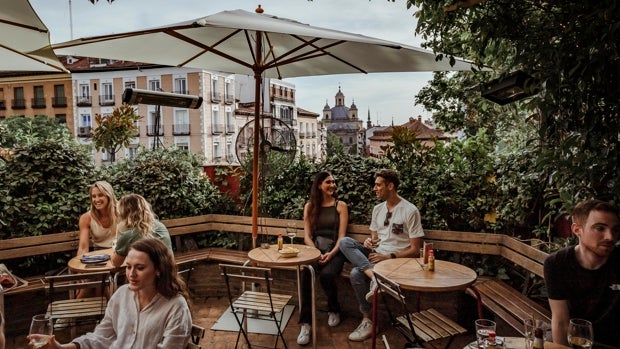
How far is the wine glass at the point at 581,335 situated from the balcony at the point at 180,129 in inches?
1808

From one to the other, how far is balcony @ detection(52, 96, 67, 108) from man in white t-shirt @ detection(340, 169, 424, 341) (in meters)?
48.7

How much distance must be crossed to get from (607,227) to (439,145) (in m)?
3.15

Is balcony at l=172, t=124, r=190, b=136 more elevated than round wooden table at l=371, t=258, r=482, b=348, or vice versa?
balcony at l=172, t=124, r=190, b=136

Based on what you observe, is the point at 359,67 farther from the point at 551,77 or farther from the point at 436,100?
the point at 436,100

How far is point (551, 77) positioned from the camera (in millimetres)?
2820

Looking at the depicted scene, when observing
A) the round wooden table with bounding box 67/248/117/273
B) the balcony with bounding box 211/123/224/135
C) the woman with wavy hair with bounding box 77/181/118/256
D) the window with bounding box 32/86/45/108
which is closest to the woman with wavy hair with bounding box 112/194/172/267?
the round wooden table with bounding box 67/248/117/273

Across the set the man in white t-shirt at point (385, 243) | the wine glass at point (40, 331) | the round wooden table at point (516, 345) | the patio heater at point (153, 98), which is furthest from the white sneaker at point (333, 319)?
the patio heater at point (153, 98)

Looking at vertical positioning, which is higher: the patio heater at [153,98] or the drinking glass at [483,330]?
the patio heater at [153,98]

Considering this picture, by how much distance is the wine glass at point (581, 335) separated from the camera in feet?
6.61

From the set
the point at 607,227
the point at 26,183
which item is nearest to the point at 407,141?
the point at 607,227

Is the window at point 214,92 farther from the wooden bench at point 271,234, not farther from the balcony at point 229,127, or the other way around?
the wooden bench at point 271,234

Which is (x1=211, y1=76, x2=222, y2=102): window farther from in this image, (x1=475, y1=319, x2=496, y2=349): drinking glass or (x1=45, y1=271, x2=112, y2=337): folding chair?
(x1=475, y1=319, x2=496, y2=349): drinking glass

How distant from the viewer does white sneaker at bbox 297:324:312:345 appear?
425 cm

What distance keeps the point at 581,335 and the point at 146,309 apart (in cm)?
217
